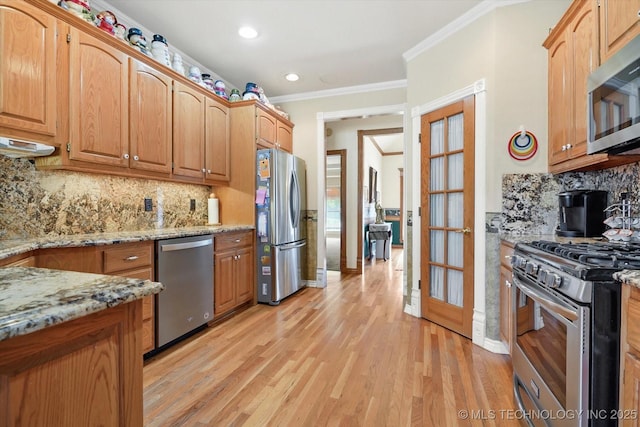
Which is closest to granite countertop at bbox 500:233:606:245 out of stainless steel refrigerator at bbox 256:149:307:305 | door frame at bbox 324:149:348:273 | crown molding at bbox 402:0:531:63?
crown molding at bbox 402:0:531:63

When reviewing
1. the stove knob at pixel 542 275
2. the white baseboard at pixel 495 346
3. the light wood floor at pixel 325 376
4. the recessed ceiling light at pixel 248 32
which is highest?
the recessed ceiling light at pixel 248 32

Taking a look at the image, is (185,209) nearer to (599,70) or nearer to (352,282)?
(352,282)

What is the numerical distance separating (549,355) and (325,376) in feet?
4.11

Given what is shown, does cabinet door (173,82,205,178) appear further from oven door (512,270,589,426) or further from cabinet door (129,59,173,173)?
oven door (512,270,589,426)

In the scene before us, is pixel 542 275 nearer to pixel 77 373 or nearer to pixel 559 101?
pixel 559 101

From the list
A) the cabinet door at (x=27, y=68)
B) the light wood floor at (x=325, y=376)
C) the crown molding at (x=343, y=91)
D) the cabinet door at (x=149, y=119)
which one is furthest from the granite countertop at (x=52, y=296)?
the crown molding at (x=343, y=91)

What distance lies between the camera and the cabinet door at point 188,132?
2770 mm

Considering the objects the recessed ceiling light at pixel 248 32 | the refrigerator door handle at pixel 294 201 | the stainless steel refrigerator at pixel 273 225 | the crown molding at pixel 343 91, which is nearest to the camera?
the recessed ceiling light at pixel 248 32

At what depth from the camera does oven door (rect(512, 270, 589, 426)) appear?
1067mm

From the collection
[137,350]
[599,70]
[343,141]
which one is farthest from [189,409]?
[343,141]

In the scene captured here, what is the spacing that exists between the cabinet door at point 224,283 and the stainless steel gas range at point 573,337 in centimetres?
241

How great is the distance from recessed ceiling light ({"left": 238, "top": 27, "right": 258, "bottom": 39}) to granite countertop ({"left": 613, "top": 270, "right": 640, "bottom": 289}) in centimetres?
301

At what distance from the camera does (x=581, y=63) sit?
184 cm

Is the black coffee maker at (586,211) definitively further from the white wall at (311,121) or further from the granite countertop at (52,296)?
the white wall at (311,121)
